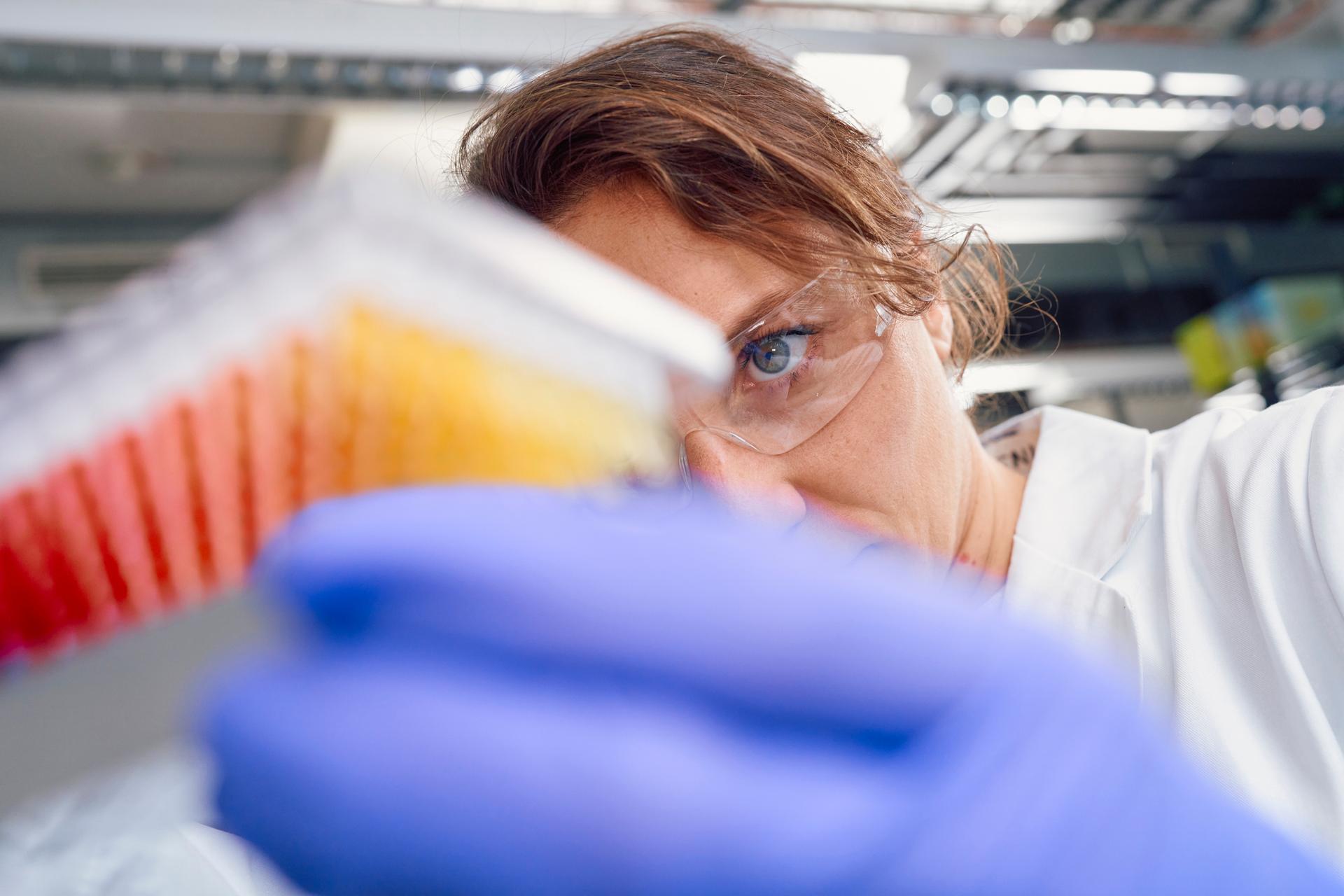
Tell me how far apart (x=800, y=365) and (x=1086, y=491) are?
1.60 feet

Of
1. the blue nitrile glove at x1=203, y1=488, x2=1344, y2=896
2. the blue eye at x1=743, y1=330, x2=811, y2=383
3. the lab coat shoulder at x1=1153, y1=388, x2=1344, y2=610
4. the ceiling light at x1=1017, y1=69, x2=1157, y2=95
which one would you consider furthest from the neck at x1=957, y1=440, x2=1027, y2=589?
the ceiling light at x1=1017, y1=69, x2=1157, y2=95

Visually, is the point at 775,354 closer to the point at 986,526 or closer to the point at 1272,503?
the point at 986,526

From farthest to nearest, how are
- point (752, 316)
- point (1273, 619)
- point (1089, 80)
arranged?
1. point (1089, 80)
2. point (752, 316)
3. point (1273, 619)

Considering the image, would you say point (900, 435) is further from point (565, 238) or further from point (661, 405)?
point (661, 405)

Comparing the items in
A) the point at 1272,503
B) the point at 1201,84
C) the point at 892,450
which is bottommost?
the point at 1272,503

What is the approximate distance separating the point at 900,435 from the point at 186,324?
3.38 ft

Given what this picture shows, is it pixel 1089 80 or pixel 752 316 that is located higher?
pixel 1089 80

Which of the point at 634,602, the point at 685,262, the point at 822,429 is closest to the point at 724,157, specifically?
the point at 685,262

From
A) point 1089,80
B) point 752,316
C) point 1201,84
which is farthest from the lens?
point 1201,84

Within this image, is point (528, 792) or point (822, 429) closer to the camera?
point (528, 792)

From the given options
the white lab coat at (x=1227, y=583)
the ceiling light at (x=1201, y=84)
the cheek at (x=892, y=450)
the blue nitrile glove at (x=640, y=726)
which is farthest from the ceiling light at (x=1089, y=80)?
the blue nitrile glove at (x=640, y=726)

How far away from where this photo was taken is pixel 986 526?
1432 millimetres

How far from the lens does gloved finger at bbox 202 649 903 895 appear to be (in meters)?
0.33

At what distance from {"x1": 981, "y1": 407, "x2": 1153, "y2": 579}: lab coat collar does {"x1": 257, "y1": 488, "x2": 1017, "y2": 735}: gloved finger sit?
98 cm
